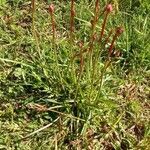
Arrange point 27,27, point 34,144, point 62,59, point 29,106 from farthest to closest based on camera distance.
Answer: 1. point 27,27
2. point 62,59
3. point 29,106
4. point 34,144

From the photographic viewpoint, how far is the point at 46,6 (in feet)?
10.0

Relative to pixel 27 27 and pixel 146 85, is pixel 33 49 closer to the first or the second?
pixel 27 27

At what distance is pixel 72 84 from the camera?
7.92 ft

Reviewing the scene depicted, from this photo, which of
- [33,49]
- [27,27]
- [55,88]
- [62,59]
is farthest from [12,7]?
[55,88]

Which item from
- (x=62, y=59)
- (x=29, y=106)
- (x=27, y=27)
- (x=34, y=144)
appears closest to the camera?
(x=34, y=144)

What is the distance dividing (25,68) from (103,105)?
0.58 m

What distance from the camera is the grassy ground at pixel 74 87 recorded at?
2.32 meters

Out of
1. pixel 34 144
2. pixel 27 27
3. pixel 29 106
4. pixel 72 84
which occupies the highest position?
pixel 27 27

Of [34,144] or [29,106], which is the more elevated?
[29,106]

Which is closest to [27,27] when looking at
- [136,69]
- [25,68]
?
[25,68]

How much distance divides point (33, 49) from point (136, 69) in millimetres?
725

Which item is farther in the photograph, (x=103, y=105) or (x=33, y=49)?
(x=33, y=49)

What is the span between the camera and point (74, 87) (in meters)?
2.42

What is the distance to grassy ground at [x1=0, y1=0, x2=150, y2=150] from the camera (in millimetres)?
2322
